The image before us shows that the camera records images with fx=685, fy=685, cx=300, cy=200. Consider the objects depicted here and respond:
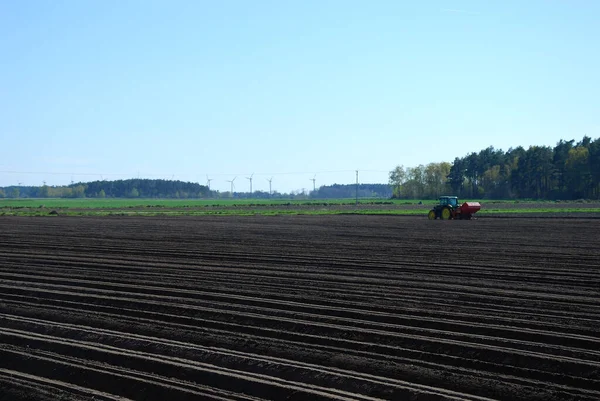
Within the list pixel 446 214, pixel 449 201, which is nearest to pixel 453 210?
pixel 446 214

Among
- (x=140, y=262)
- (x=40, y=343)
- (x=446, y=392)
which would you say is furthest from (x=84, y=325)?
(x=140, y=262)

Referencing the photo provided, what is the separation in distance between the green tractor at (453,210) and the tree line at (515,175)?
224 ft

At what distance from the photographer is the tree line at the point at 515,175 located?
103188 millimetres

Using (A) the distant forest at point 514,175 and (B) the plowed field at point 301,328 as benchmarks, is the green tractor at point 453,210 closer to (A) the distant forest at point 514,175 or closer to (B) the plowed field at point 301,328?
(B) the plowed field at point 301,328

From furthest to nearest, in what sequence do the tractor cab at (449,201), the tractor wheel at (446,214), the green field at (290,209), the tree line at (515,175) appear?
the tree line at (515,175)
the green field at (290,209)
the tractor cab at (449,201)
the tractor wheel at (446,214)

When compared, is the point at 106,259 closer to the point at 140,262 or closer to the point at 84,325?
the point at 140,262

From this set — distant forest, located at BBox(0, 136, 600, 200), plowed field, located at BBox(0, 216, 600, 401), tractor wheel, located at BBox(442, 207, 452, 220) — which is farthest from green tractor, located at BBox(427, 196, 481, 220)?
distant forest, located at BBox(0, 136, 600, 200)

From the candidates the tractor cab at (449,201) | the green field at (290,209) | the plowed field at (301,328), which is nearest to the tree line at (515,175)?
the green field at (290,209)

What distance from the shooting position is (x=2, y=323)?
9.63m

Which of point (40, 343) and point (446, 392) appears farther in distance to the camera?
point (40, 343)

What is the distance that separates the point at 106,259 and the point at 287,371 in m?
12.0

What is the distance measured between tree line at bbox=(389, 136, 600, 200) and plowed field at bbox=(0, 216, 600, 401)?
92.0m

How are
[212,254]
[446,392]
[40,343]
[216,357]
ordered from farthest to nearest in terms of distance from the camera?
[212,254], [40,343], [216,357], [446,392]

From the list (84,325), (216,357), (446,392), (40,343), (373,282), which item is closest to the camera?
(446,392)
